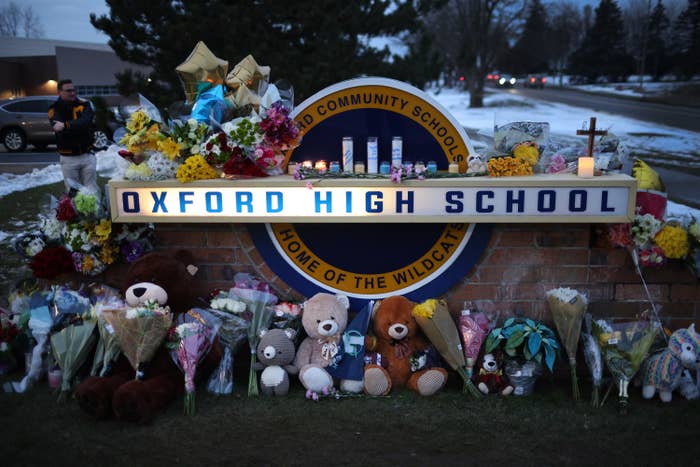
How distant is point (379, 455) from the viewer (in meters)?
3.34

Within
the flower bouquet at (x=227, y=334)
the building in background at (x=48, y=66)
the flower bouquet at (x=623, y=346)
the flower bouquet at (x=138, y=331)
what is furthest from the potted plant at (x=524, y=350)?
the building in background at (x=48, y=66)

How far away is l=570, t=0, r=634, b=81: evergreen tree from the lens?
60.2 m

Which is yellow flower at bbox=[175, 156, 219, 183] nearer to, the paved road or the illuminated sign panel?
the illuminated sign panel

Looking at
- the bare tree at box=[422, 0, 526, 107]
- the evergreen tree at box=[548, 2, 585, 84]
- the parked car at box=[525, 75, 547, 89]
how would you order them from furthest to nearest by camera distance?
the evergreen tree at box=[548, 2, 585, 84]
the parked car at box=[525, 75, 547, 89]
the bare tree at box=[422, 0, 526, 107]

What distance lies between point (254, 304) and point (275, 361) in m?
0.42

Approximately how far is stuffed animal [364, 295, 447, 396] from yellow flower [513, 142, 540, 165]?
124cm

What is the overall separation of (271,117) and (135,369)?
1780 millimetres

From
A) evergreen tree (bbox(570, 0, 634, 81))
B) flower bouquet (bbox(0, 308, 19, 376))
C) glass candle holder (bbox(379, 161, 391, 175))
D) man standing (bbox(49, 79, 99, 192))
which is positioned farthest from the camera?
evergreen tree (bbox(570, 0, 634, 81))

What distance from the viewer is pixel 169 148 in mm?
4340

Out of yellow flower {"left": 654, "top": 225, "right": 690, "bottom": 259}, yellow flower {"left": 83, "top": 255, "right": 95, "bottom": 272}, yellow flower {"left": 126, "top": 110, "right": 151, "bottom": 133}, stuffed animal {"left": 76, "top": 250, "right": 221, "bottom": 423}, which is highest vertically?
yellow flower {"left": 126, "top": 110, "right": 151, "bottom": 133}

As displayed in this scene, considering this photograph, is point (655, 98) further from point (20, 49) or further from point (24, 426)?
point (24, 426)

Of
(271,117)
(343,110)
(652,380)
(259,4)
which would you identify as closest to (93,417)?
(271,117)

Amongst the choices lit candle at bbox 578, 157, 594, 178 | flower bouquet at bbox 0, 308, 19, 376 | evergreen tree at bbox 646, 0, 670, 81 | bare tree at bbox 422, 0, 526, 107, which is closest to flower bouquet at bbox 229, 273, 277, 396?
flower bouquet at bbox 0, 308, 19, 376

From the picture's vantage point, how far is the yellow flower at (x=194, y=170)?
4266 mm
